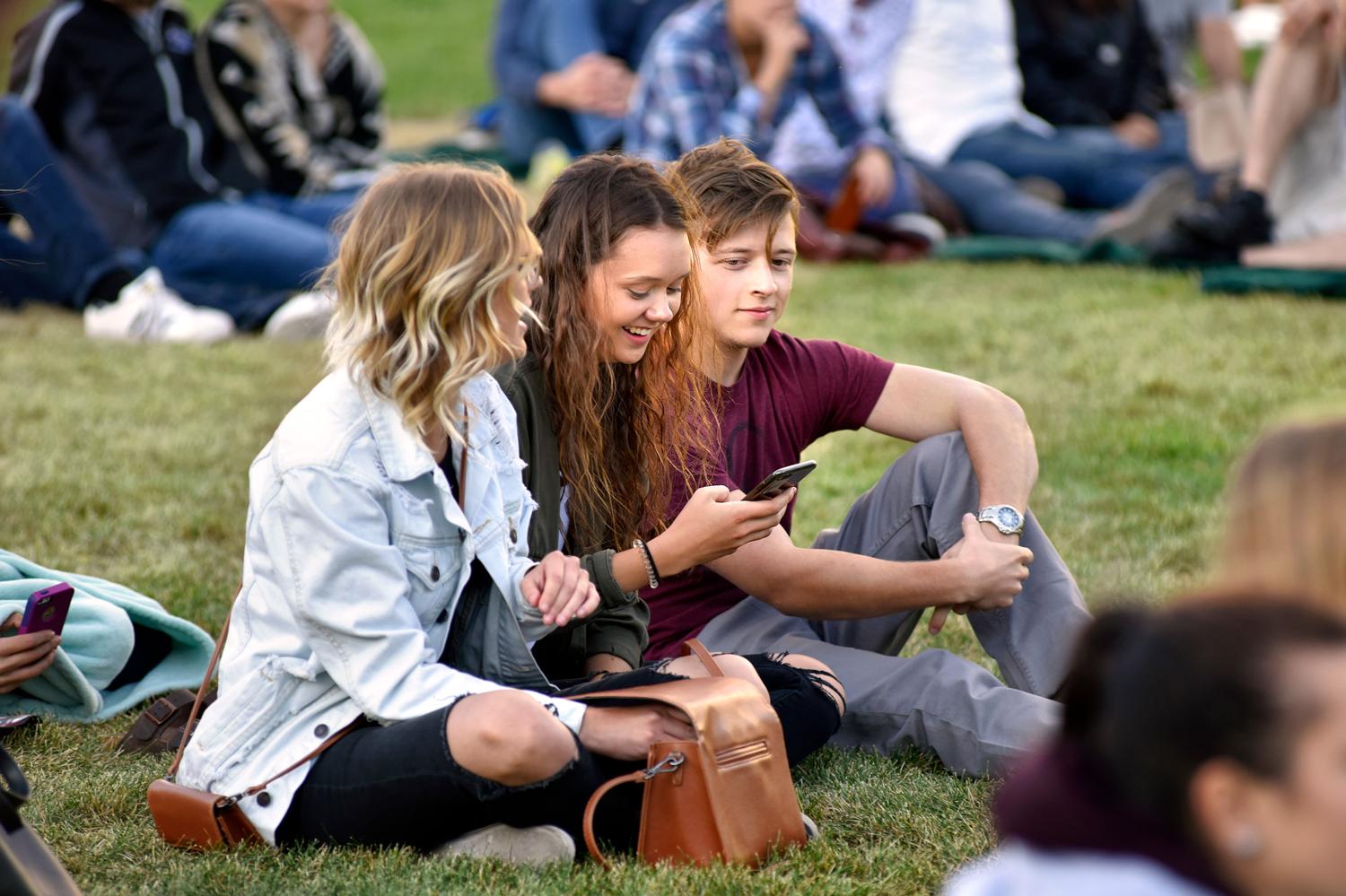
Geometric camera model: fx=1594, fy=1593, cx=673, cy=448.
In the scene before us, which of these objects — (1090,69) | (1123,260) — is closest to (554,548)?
(1123,260)

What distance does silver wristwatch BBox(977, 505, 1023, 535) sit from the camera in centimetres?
303

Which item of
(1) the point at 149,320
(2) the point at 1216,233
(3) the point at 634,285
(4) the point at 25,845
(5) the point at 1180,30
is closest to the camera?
(4) the point at 25,845

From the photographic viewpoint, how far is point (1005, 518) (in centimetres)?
304

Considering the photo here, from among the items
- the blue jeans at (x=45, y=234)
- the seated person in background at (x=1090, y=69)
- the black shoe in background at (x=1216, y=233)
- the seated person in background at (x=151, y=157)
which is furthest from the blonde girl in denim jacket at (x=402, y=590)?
the seated person in background at (x=1090, y=69)

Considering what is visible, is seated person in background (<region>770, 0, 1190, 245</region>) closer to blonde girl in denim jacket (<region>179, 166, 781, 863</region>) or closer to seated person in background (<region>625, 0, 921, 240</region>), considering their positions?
seated person in background (<region>625, 0, 921, 240</region>)

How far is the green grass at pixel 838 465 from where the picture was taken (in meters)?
2.49

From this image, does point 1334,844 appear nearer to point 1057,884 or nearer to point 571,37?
point 1057,884

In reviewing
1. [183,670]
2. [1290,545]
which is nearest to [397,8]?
[183,670]

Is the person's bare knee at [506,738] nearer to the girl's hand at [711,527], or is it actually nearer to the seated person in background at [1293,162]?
the girl's hand at [711,527]

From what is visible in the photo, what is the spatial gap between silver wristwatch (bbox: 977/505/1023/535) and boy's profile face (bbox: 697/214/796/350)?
1.79ft

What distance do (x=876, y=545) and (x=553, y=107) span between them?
6.78 m

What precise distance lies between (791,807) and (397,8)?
18.4 metres

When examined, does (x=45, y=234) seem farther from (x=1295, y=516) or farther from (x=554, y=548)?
(x=1295, y=516)

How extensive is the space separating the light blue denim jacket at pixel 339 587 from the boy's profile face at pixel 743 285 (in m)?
0.66
